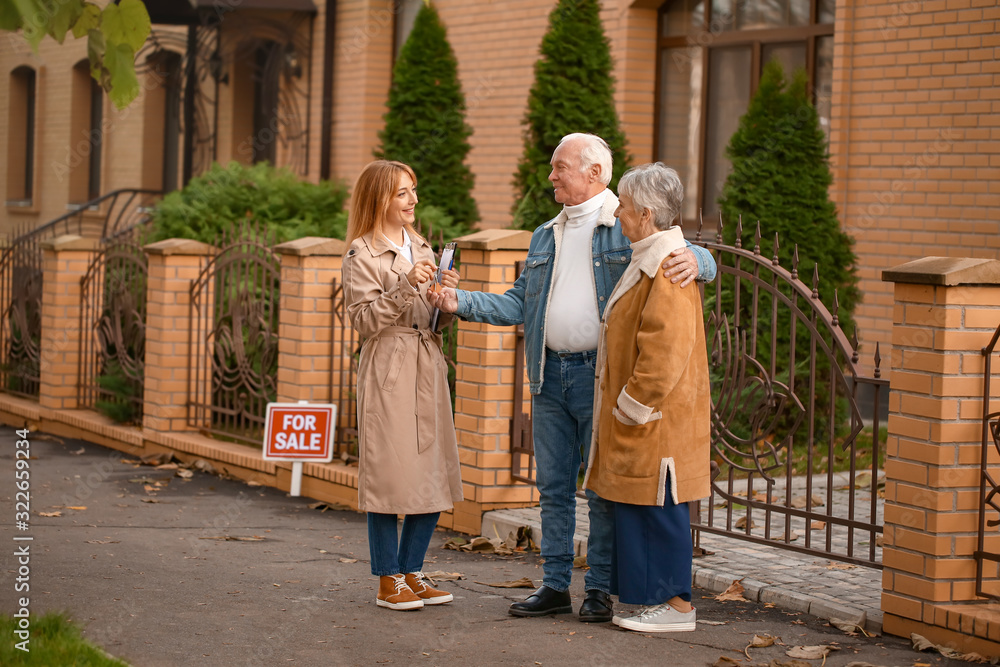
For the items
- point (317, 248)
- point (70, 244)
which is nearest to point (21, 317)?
point (70, 244)

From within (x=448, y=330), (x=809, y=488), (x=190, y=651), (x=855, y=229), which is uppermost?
(x=855, y=229)

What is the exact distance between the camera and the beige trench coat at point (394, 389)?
493 cm

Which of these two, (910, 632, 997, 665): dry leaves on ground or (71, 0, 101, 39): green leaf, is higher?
(71, 0, 101, 39): green leaf

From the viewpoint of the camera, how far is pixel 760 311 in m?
8.51

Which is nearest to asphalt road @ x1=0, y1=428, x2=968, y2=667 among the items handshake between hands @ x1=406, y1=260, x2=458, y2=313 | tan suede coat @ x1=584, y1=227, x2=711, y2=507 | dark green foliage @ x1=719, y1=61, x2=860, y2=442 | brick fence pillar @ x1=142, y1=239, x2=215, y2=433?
tan suede coat @ x1=584, y1=227, x2=711, y2=507

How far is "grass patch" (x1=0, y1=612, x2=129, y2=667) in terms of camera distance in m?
4.16

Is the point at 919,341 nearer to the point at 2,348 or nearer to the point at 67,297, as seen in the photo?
the point at 67,297

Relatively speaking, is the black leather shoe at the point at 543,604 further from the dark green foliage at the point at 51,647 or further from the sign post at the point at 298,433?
the sign post at the point at 298,433

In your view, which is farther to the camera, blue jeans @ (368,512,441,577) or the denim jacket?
blue jeans @ (368,512,441,577)

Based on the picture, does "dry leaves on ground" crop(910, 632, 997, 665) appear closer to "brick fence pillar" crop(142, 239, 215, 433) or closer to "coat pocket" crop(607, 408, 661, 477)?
"coat pocket" crop(607, 408, 661, 477)

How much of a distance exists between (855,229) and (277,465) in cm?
486

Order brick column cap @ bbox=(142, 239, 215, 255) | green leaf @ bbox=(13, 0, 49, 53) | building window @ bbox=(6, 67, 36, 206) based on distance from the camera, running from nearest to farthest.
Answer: green leaf @ bbox=(13, 0, 49, 53) < brick column cap @ bbox=(142, 239, 215, 255) < building window @ bbox=(6, 67, 36, 206)

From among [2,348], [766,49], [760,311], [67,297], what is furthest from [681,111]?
[2,348]

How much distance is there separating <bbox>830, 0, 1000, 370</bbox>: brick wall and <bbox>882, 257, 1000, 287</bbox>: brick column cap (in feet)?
15.2
